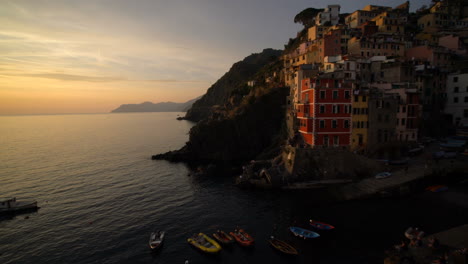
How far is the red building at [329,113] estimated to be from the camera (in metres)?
57.3

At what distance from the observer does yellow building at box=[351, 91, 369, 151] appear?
57.6 meters

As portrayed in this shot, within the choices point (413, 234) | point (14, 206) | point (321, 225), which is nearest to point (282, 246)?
point (321, 225)

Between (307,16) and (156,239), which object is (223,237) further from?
(307,16)

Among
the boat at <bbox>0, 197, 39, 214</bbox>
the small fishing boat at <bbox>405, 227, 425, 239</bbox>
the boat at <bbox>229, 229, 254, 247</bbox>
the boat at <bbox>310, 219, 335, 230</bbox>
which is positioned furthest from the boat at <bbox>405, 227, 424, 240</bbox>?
the boat at <bbox>0, 197, 39, 214</bbox>

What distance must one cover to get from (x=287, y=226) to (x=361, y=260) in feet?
39.3

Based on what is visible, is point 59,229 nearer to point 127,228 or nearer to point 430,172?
point 127,228

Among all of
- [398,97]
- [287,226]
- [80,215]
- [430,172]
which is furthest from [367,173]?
[80,215]

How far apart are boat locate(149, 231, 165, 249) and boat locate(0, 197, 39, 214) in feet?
101

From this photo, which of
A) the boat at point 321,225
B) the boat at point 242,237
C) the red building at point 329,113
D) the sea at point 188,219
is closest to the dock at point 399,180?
the sea at point 188,219

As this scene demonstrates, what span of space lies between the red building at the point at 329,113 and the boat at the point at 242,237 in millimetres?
30772

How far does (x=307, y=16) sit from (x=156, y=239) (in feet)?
461

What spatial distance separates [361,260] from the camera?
97.5 ft

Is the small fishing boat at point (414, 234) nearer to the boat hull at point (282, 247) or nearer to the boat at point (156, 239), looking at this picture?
the boat hull at point (282, 247)

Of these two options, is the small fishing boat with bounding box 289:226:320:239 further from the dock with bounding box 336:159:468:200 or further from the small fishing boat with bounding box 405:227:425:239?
the dock with bounding box 336:159:468:200
